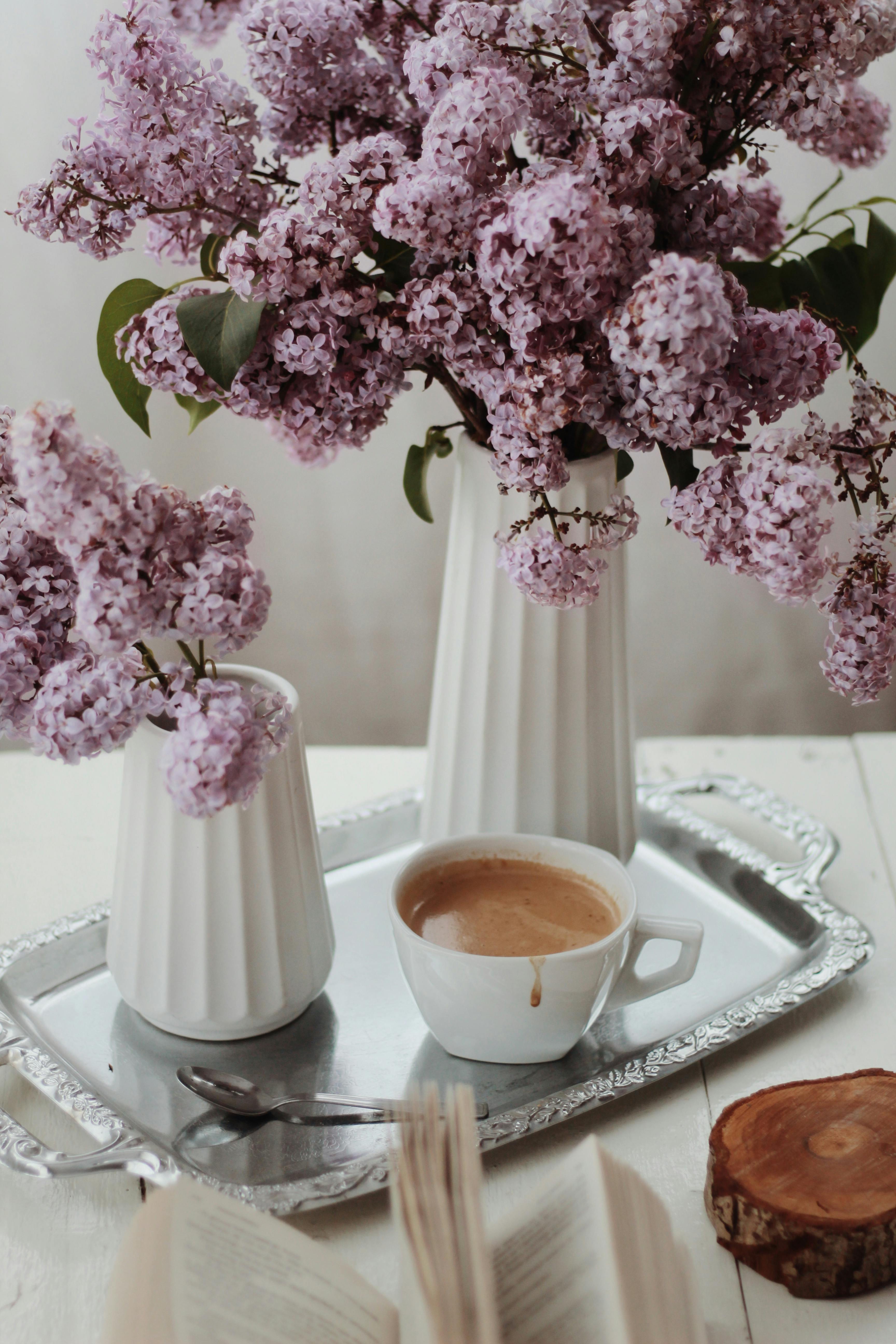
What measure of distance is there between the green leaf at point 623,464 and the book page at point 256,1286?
18.0 inches

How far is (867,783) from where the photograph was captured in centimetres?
107

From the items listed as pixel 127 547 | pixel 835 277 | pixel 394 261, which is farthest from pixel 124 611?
pixel 835 277

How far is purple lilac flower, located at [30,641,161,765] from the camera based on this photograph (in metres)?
0.57

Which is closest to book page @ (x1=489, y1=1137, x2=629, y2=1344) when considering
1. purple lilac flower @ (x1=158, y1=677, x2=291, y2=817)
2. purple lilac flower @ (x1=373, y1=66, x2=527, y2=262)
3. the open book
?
the open book

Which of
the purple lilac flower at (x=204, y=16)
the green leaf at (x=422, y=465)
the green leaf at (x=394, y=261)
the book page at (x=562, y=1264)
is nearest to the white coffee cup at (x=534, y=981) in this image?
the book page at (x=562, y=1264)

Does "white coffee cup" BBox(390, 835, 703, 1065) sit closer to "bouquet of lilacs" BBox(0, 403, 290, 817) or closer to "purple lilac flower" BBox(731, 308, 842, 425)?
"bouquet of lilacs" BBox(0, 403, 290, 817)

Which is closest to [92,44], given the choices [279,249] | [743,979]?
[279,249]

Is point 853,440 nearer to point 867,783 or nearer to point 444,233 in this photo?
point 444,233

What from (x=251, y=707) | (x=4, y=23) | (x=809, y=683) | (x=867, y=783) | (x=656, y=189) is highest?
(x=4, y=23)

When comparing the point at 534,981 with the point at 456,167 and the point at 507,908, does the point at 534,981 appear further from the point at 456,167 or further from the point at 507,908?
the point at 456,167

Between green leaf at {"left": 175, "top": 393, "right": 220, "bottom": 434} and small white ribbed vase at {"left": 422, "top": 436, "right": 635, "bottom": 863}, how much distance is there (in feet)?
0.54

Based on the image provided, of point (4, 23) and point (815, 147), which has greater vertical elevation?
point (4, 23)

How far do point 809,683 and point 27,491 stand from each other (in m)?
1.34

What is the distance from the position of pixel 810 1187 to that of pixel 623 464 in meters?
0.41
